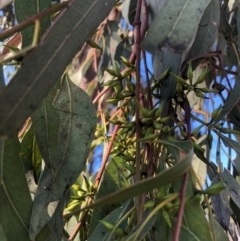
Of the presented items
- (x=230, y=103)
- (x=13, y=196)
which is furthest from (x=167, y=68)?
(x=13, y=196)

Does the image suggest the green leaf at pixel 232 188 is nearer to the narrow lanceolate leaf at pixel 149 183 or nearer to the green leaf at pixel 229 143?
the green leaf at pixel 229 143

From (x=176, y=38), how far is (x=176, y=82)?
18cm

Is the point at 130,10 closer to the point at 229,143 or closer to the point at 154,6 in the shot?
the point at 154,6

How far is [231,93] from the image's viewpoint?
962 mm

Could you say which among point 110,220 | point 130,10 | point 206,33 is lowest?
point 110,220

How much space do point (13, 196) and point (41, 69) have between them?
0.38 meters

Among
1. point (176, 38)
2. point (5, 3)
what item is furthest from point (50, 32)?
point (5, 3)

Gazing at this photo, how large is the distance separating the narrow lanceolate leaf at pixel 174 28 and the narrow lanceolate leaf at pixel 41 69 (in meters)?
0.11

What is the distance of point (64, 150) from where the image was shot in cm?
85

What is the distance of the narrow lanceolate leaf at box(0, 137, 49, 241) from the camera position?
0.86 m

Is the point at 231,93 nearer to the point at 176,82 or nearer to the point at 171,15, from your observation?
the point at 176,82

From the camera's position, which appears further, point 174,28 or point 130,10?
point 130,10

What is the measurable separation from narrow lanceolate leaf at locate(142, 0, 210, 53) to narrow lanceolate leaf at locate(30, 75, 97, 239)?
192 millimetres

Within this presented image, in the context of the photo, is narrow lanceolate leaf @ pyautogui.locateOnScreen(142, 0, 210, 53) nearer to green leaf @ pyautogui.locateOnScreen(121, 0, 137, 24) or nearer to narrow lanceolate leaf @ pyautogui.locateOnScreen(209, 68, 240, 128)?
narrow lanceolate leaf @ pyautogui.locateOnScreen(209, 68, 240, 128)
